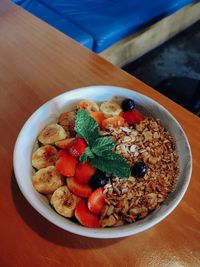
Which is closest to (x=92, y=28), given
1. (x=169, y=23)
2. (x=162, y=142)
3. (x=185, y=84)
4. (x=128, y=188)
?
(x=185, y=84)

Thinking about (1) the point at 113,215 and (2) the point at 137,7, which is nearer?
(1) the point at 113,215

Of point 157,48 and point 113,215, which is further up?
point 113,215

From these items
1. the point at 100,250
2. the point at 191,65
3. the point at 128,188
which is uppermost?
the point at 128,188

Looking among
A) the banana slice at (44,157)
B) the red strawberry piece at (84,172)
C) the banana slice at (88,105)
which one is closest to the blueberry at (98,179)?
the red strawberry piece at (84,172)

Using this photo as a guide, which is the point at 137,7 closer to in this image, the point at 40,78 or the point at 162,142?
the point at 40,78

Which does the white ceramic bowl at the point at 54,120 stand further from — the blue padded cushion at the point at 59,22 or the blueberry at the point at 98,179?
the blue padded cushion at the point at 59,22
